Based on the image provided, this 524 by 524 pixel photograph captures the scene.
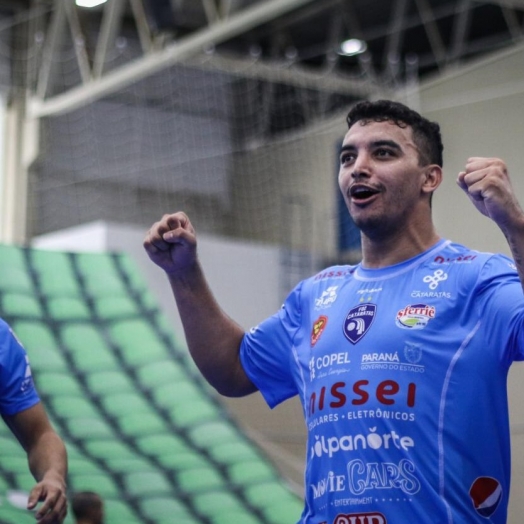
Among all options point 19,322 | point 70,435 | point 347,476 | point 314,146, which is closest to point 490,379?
point 347,476

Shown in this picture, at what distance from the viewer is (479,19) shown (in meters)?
11.7

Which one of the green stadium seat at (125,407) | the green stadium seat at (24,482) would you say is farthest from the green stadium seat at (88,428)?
the green stadium seat at (24,482)

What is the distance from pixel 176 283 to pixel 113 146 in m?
9.38

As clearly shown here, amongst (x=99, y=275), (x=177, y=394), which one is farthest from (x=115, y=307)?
(x=177, y=394)

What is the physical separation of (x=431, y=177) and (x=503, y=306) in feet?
1.48

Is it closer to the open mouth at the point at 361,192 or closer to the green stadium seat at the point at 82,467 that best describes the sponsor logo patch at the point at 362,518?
the open mouth at the point at 361,192

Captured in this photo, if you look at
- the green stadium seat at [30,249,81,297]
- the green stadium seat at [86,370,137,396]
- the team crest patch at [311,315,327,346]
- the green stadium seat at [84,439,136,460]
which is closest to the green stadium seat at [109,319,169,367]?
the green stadium seat at [86,370,137,396]

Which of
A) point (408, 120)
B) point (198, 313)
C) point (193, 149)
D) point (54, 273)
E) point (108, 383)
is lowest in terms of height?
point (108, 383)

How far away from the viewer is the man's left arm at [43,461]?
105 inches

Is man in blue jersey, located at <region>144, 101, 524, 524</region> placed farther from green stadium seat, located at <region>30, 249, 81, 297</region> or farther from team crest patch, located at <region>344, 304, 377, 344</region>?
green stadium seat, located at <region>30, 249, 81, 297</region>

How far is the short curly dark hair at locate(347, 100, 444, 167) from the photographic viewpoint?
2454mm

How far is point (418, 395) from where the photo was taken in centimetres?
217

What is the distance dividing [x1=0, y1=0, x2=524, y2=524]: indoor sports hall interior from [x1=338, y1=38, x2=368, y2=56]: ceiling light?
4cm

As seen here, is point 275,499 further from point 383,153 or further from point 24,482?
point 383,153
